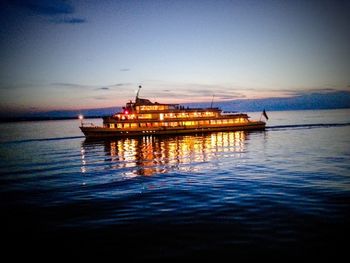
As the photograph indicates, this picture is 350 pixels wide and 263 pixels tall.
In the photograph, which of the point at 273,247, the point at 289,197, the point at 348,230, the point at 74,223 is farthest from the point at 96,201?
the point at 348,230

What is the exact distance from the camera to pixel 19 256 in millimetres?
9633

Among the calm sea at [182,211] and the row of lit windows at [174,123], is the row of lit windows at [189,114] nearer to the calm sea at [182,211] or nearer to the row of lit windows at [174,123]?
the row of lit windows at [174,123]

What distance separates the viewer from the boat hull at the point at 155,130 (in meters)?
61.9

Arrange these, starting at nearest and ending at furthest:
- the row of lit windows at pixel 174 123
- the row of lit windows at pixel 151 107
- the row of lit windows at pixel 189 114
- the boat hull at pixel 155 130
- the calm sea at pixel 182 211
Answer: the calm sea at pixel 182 211
the boat hull at pixel 155 130
the row of lit windows at pixel 174 123
the row of lit windows at pixel 151 107
the row of lit windows at pixel 189 114

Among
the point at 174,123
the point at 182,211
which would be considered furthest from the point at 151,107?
the point at 182,211

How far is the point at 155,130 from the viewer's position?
66.2 m

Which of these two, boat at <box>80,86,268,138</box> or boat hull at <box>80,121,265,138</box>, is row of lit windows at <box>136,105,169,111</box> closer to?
boat at <box>80,86,268,138</box>

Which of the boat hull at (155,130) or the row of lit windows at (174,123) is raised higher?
the row of lit windows at (174,123)

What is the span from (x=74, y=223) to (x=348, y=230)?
12072mm

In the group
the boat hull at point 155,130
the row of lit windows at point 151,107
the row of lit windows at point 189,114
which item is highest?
the row of lit windows at point 151,107

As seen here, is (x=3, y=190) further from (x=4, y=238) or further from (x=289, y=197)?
(x=289, y=197)

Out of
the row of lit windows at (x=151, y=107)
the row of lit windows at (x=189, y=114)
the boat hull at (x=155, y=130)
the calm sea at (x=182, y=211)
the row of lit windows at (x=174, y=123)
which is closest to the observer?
the calm sea at (x=182, y=211)

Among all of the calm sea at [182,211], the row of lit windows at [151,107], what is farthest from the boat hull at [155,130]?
the calm sea at [182,211]

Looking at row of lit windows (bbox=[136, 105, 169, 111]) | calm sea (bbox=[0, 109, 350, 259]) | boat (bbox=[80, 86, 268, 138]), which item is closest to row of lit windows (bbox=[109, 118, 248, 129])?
boat (bbox=[80, 86, 268, 138])
